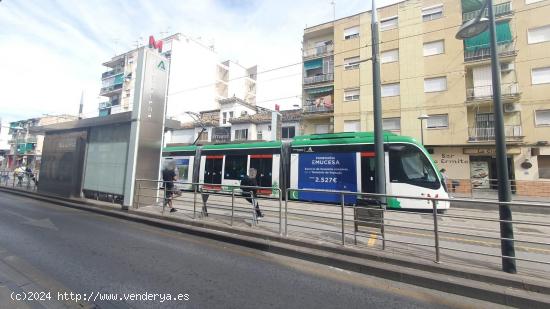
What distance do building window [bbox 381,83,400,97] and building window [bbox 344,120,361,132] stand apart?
3375 millimetres

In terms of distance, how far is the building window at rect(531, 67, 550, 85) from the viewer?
62.1ft

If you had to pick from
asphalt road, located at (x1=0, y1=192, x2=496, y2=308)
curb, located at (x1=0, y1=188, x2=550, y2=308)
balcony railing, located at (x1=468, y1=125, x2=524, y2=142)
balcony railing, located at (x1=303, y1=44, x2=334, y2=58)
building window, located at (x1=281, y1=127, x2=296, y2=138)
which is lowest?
asphalt road, located at (x1=0, y1=192, x2=496, y2=308)

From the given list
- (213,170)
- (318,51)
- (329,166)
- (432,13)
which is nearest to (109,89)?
(318,51)

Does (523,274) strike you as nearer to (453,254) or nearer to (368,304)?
(453,254)

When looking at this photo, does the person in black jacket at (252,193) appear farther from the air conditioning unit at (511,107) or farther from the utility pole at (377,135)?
the air conditioning unit at (511,107)

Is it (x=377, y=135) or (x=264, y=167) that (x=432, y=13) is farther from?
(x=377, y=135)

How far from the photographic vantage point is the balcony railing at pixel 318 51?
91.6ft

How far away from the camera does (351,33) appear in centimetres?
2645

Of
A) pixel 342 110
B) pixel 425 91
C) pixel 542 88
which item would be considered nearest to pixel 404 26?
pixel 425 91

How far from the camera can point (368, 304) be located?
135 inches

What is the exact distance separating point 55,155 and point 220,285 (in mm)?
13515

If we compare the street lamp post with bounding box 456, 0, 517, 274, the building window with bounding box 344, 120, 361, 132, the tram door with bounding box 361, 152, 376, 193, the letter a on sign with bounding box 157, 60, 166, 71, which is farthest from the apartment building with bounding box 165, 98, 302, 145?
the street lamp post with bounding box 456, 0, 517, 274

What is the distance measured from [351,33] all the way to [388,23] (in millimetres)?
3462

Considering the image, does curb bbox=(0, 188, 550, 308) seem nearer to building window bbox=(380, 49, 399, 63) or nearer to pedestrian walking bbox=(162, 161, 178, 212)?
pedestrian walking bbox=(162, 161, 178, 212)
